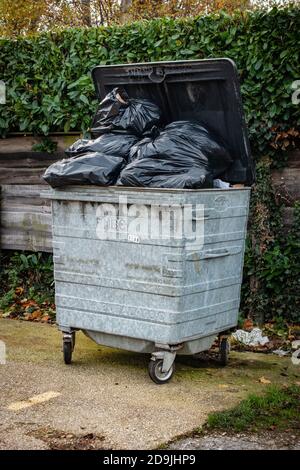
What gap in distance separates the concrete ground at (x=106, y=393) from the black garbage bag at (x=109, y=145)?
1.50 meters

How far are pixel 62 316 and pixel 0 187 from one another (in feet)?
9.47

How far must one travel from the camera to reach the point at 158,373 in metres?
4.92

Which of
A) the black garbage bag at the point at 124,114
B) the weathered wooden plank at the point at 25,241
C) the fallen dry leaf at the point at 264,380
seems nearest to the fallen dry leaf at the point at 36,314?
the weathered wooden plank at the point at 25,241

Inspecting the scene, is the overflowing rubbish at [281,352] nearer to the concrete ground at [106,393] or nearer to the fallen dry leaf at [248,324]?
the concrete ground at [106,393]

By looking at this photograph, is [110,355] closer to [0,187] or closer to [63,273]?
[63,273]

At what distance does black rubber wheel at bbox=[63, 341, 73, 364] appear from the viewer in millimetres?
5359

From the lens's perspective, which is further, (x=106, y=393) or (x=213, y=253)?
(x=213, y=253)

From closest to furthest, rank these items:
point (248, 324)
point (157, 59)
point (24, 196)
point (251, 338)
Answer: point (251, 338)
point (248, 324)
point (157, 59)
point (24, 196)

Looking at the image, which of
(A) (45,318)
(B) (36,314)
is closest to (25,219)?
(B) (36,314)

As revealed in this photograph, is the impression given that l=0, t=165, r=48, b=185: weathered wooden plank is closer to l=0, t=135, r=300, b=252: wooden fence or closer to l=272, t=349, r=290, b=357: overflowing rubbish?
l=0, t=135, r=300, b=252: wooden fence

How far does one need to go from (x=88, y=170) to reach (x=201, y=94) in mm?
1005

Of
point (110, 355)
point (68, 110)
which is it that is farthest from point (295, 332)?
point (68, 110)

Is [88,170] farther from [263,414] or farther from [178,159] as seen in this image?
[263,414]

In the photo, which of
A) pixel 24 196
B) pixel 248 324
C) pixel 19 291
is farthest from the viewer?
pixel 24 196
